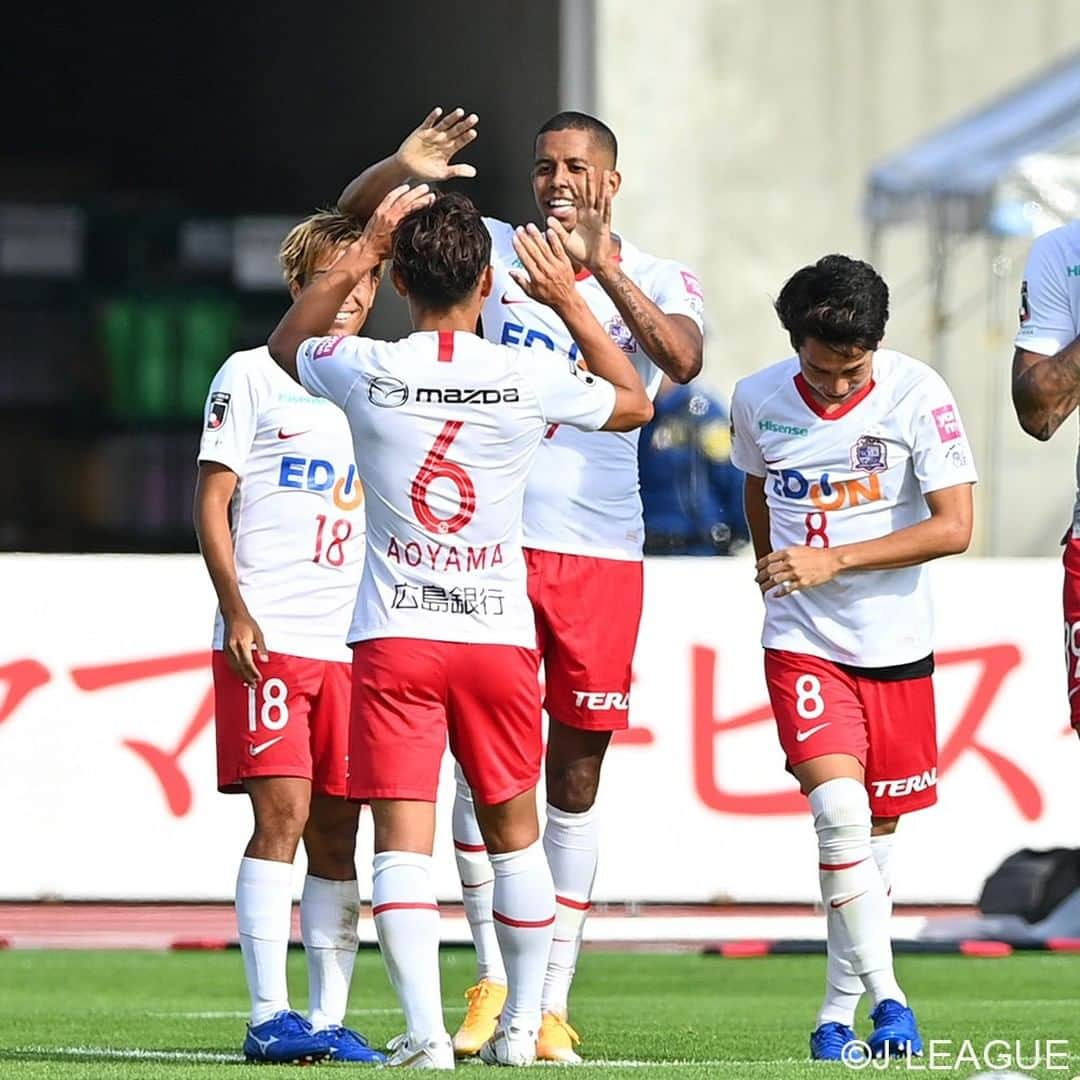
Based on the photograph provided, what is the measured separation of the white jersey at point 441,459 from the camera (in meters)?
6.18

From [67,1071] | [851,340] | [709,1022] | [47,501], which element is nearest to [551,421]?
[851,340]

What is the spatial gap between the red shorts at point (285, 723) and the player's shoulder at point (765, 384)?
132cm

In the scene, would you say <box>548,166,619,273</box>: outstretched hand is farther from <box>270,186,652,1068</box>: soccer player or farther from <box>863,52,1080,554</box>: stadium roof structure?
<box>863,52,1080,554</box>: stadium roof structure

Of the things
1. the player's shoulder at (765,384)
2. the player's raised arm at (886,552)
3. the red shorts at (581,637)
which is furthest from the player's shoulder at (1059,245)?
the red shorts at (581,637)

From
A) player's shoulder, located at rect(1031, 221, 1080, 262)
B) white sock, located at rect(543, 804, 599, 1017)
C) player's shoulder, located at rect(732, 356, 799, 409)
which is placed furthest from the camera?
white sock, located at rect(543, 804, 599, 1017)

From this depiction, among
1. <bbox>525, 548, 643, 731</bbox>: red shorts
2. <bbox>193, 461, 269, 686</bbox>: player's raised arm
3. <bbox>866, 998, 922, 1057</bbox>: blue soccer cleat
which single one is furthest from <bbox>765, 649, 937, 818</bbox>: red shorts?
<bbox>193, 461, 269, 686</bbox>: player's raised arm

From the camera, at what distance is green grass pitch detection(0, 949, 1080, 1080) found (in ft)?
20.9

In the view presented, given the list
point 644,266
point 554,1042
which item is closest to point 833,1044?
point 554,1042

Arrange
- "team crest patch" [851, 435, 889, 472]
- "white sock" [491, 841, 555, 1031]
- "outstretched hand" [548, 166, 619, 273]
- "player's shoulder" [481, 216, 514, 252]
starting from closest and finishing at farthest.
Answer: "white sock" [491, 841, 555, 1031] < "outstretched hand" [548, 166, 619, 273] < "team crest patch" [851, 435, 889, 472] < "player's shoulder" [481, 216, 514, 252]

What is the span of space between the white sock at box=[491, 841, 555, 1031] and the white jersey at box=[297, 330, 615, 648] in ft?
1.81

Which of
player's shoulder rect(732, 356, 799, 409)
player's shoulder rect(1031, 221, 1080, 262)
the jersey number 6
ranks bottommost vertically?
the jersey number 6

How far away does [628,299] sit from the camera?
22.3 ft

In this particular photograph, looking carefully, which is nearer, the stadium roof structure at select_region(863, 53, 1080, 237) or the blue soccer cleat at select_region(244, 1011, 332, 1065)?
the blue soccer cleat at select_region(244, 1011, 332, 1065)

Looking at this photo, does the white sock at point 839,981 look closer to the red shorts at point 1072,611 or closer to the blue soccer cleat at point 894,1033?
the blue soccer cleat at point 894,1033
